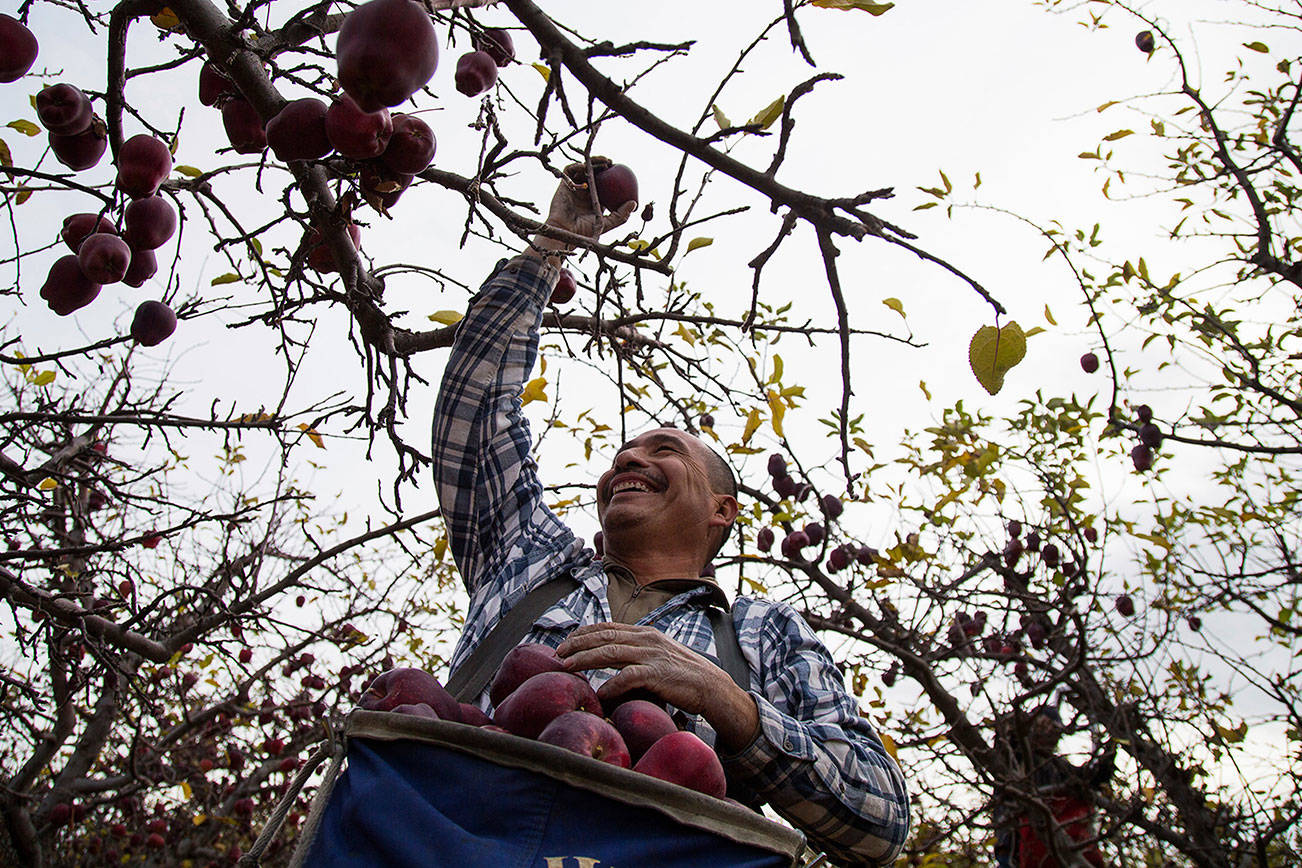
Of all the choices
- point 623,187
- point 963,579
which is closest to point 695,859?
point 623,187

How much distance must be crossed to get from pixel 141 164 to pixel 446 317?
34.8 inches

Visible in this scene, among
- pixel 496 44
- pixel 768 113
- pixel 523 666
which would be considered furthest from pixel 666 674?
pixel 496 44

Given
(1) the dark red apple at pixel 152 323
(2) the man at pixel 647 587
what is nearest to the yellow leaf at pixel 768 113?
(2) the man at pixel 647 587

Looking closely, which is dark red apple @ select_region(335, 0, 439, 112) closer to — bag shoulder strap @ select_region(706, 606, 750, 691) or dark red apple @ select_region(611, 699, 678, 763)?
dark red apple @ select_region(611, 699, 678, 763)

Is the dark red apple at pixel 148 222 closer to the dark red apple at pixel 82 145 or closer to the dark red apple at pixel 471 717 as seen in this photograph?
the dark red apple at pixel 82 145

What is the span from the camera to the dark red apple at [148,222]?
2.12m

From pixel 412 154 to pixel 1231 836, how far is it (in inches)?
209

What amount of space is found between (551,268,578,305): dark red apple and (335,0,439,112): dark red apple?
49.8 inches

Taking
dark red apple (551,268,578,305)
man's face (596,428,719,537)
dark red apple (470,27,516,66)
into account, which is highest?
dark red apple (470,27,516,66)

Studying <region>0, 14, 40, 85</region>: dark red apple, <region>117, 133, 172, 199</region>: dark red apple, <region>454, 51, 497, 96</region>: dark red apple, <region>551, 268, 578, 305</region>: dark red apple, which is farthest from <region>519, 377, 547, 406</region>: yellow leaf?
<region>0, 14, 40, 85</region>: dark red apple

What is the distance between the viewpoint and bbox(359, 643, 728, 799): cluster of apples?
1.16 metres

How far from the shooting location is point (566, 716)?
3.86ft

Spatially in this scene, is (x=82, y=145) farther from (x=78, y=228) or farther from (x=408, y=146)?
(x=408, y=146)

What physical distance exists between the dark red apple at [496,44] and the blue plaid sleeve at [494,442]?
544mm
